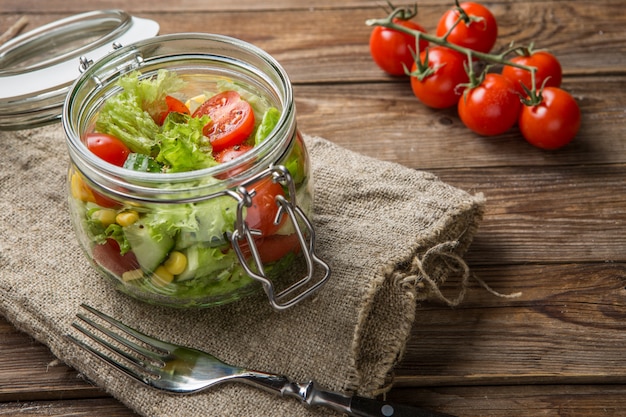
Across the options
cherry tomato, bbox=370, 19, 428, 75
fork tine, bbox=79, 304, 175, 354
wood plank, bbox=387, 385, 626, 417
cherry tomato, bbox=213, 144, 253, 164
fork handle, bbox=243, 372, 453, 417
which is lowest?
wood plank, bbox=387, 385, 626, 417

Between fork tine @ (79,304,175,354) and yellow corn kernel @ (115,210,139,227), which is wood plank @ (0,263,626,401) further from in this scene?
yellow corn kernel @ (115,210,139,227)

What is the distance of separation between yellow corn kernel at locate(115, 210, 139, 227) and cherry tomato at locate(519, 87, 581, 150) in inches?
40.6

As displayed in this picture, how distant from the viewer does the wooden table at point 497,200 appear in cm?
135

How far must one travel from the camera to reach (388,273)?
1.36 meters

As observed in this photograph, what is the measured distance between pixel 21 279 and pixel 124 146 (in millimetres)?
368

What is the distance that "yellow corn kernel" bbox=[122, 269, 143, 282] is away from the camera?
4.24 feet

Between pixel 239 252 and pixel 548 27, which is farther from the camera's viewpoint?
pixel 548 27

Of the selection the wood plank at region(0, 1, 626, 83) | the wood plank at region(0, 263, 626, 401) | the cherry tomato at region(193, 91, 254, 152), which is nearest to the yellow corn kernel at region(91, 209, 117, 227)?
the cherry tomato at region(193, 91, 254, 152)

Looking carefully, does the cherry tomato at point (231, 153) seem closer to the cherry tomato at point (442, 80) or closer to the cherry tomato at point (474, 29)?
the cherry tomato at point (442, 80)

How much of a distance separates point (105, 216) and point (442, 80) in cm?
100

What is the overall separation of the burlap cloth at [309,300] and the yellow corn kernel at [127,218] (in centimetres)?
25

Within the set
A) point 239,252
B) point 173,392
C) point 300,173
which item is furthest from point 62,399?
point 300,173

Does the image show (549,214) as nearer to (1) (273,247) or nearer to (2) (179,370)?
(1) (273,247)

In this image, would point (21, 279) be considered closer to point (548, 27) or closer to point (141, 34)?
point (141, 34)
